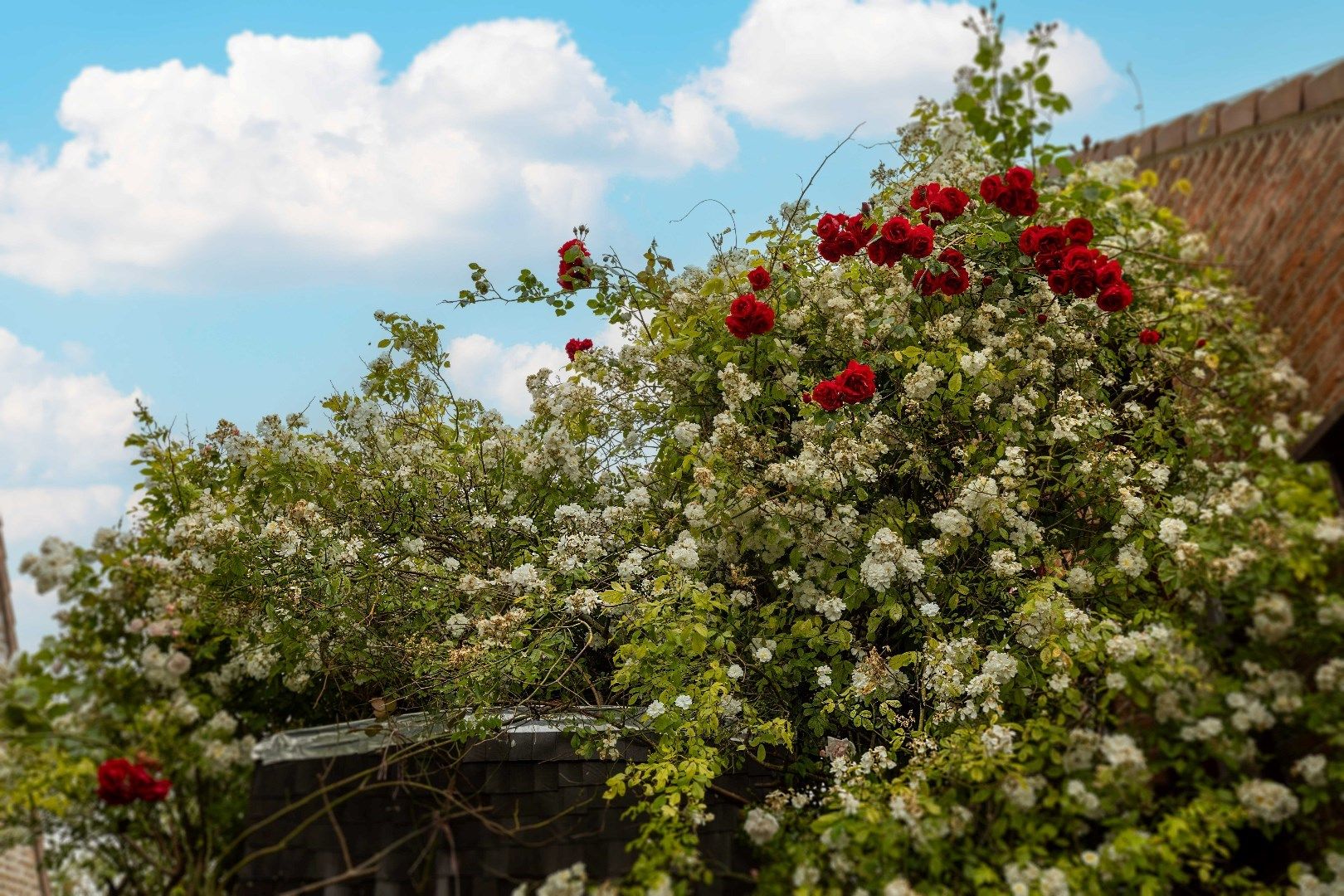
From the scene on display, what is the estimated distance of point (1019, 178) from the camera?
15.2 ft

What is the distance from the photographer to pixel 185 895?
11.6 feet

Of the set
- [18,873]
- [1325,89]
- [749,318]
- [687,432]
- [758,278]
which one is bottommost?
[18,873]

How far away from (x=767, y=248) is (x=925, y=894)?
3538 millimetres

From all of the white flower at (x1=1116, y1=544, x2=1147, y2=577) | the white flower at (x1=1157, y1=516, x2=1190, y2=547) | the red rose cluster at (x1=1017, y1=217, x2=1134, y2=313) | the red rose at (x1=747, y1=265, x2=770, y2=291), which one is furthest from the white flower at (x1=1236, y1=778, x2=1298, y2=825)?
the red rose at (x1=747, y1=265, x2=770, y2=291)

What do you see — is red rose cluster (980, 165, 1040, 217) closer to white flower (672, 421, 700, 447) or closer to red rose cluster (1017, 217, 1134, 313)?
red rose cluster (1017, 217, 1134, 313)

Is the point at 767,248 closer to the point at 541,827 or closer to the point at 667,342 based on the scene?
the point at 667,342

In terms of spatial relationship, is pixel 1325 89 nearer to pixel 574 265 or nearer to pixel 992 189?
pixel 992 189

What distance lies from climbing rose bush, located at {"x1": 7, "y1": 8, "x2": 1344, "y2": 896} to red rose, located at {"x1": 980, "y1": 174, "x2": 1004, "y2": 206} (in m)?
0.05

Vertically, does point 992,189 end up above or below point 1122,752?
above

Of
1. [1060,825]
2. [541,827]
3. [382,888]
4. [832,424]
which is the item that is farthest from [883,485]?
[382,888]

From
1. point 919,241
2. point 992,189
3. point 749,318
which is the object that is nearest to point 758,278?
point 749,318

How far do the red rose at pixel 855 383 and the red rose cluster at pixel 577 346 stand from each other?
2.05 metres

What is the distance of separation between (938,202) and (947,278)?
364 mm

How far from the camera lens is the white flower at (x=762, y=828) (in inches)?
149
